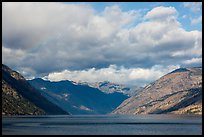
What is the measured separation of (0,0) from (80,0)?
13526 millimetres

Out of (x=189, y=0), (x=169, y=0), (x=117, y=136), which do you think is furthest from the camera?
(x=117, y=136)

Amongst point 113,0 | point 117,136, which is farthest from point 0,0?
point 117,136

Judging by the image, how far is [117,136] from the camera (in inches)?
5674

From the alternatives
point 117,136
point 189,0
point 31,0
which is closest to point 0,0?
point 31,0

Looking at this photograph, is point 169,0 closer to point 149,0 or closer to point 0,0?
point 149,0

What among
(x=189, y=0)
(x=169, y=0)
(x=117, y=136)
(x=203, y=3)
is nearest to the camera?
(x=203, y=3)

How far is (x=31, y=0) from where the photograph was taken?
56000 mm

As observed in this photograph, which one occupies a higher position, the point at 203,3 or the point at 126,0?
A: the point at 126,0

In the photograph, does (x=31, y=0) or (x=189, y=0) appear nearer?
(x=31, y=0)

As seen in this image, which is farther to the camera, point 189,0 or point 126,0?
point 189,0

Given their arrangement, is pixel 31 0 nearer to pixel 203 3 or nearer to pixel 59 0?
pixel 59 0

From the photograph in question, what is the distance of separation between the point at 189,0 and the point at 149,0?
9842 mm

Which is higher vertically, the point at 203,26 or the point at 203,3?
the point at 203,3

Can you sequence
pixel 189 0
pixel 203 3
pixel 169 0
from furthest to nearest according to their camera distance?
pixel 189 0
pixel 169 0
pixel 203 3
